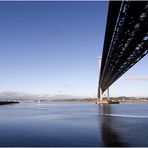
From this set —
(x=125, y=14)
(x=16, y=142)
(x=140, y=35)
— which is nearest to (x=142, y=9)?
(x=125, y=14)

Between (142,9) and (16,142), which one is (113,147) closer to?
(16,142)

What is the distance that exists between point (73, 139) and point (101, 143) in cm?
231

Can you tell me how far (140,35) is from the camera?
17.4 m

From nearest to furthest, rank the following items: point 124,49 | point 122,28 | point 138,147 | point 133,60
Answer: point 138,147
point 122,28
point 124,49
point 133,60

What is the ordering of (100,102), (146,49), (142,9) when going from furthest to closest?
(100,102)
(146,49)
(142,9)

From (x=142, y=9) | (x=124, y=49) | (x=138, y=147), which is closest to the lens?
(x=142, y=9)

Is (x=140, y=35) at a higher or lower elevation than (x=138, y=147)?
higher

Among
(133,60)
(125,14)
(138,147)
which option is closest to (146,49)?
(133,60)

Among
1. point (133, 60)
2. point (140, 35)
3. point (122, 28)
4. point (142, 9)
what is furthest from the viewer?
point (133, 60)

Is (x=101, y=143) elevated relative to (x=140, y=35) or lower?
lower

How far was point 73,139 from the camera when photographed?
17.9m

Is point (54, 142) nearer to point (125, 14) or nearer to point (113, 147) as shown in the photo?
point (113, 147)

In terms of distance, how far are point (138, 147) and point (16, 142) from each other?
7856mm

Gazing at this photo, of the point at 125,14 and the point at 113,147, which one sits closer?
the point at 125,14
